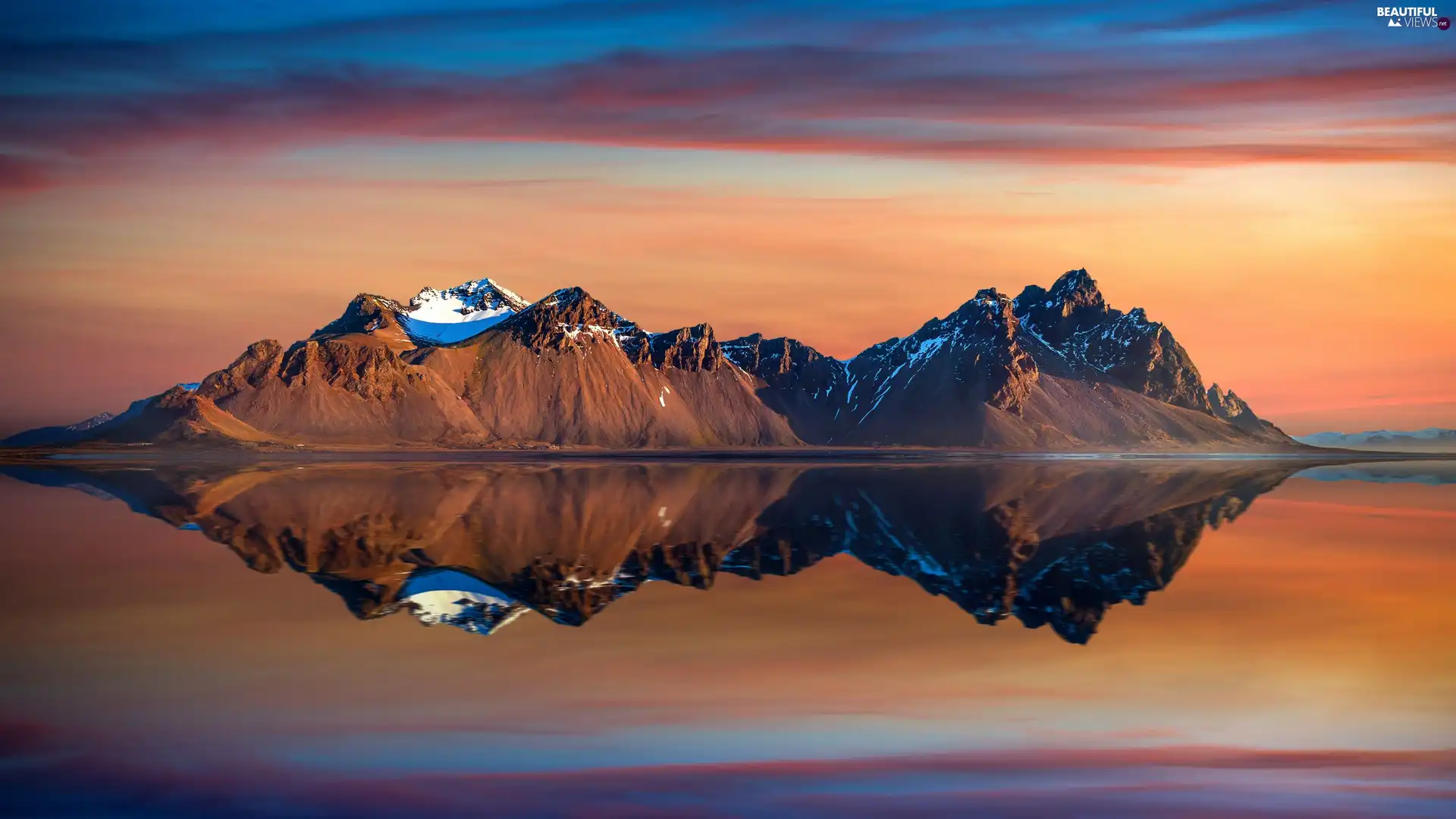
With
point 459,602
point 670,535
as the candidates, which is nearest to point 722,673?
point 459,602

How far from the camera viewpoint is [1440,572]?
135 ft

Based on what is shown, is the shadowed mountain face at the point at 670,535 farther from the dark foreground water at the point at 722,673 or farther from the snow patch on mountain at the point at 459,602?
the dark foreground water at the point at 722,673

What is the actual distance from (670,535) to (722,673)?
27.0m

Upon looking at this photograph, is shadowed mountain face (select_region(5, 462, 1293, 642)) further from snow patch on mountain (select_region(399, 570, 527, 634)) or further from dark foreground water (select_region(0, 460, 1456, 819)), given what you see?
dark foreground water (select_region(0, 460, 1456, 819))

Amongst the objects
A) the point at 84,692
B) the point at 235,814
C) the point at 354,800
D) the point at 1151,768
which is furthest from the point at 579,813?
the point at 84,692

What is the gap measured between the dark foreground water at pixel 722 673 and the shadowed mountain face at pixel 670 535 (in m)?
0.37

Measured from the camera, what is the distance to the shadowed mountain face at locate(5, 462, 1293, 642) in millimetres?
34406

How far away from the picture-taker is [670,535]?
167 feet

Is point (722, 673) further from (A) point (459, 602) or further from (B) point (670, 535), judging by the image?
(B) point (670, 535)

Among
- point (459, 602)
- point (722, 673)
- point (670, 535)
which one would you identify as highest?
point (670, 535)

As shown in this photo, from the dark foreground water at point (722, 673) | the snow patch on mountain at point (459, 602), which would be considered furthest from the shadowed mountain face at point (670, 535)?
the dark foreground water at point (722, 673)

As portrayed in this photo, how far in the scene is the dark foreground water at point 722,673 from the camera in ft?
56.0

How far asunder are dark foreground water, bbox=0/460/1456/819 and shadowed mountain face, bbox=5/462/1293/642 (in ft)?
1.22

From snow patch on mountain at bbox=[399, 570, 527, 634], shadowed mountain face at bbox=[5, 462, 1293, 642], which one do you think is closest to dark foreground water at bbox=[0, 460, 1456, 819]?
snow patch on mountain at bbox=[399, 570, 527, 634]
